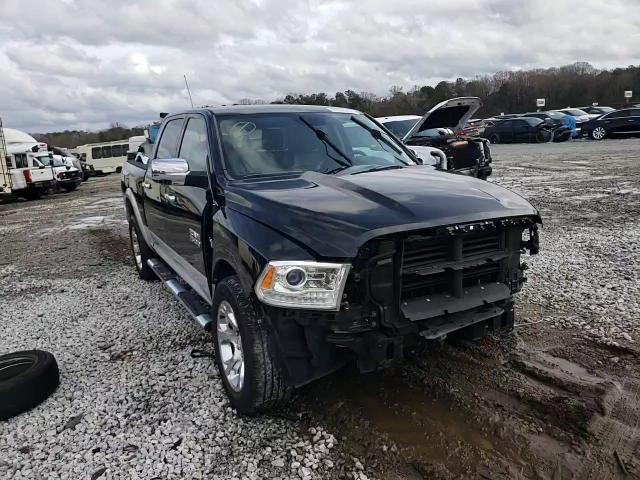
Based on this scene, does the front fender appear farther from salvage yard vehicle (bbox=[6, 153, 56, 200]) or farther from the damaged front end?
salvage yard vehicle (bbox=[6, 153, 56, 200])

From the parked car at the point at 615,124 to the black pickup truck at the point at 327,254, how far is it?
26.4 meters

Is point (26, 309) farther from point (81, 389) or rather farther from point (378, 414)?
point (378, 414)

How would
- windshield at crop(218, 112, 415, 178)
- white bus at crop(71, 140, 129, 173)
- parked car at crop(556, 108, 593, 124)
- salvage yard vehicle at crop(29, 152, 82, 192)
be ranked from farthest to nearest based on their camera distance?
white bus at crop(71, 140, 129, 173)
parked car at crop(556, 108, 593, 124)
salvage yard vehicle at crop(29, 152, 82, 192)
windshield at crop(218, 112, 415, 178)

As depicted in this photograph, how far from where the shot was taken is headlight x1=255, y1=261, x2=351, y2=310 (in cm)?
263

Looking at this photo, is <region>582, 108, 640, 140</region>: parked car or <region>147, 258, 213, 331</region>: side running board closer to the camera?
<region>147, 258, 213, 331</region>: side running board

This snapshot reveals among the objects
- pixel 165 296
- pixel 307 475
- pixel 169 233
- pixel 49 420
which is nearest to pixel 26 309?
pixel 165 296

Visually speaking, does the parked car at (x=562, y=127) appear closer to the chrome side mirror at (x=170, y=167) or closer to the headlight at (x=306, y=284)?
the chrome side mirror at (x=170, y=167)

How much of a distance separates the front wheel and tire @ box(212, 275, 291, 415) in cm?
2852

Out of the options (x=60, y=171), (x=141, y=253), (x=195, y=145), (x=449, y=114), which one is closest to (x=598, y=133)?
(x=449, y=114)

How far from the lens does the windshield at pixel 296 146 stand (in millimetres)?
3830

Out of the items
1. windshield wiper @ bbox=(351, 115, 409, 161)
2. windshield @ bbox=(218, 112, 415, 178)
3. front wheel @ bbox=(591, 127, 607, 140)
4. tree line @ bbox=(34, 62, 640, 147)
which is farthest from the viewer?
tree line @ bbox=(34, 62, 640, 147)

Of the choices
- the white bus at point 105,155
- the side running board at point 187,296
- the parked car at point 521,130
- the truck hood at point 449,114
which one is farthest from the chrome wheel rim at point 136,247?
the white bus at point 105,155

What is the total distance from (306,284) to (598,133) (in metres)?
28.9

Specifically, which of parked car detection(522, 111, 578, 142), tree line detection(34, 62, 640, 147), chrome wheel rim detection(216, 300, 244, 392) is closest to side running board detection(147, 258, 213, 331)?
chrome wheel rim detection(216, 300, 244, 392)
